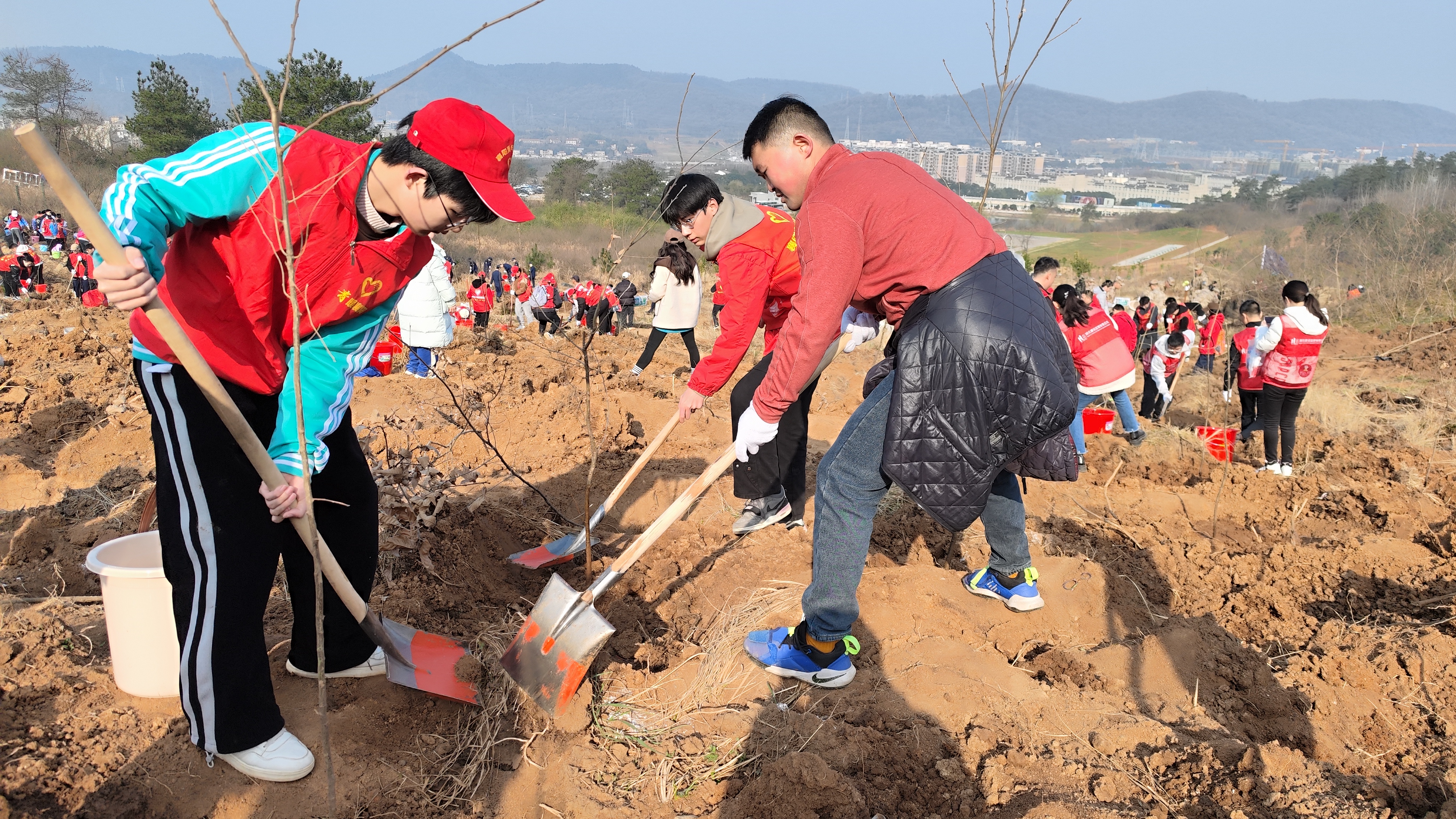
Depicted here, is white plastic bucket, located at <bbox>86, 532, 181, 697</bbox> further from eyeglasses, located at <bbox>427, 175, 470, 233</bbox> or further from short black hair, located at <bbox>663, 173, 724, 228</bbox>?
short black hair, located at <bbox>663, 173, 724, 228</bbox>

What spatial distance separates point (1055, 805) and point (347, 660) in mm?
1992

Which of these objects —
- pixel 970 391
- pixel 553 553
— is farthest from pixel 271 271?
pixel 553 553

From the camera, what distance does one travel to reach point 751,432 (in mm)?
2703

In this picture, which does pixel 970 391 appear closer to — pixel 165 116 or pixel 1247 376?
pixel 1247 376

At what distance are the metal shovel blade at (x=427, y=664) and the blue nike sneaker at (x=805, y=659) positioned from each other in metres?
0.93

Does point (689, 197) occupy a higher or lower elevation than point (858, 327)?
higher

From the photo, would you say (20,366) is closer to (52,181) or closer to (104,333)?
(104,333)

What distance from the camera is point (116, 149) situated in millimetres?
34062

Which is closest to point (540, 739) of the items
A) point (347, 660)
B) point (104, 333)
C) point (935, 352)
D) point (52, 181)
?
point (347, 660)

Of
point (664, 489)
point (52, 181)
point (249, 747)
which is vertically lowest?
point (664, 489)

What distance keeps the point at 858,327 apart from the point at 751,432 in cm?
106

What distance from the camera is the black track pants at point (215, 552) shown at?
1.80 meters

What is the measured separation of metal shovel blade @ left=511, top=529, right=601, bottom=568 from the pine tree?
1138 inches

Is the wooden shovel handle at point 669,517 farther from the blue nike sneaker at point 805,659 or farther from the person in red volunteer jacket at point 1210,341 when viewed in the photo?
the person in red volunteer jacket at point 1210,341
